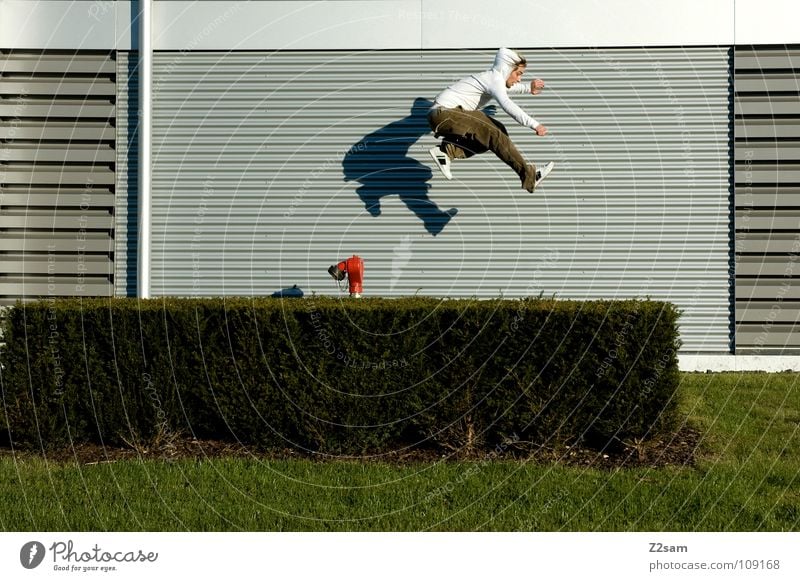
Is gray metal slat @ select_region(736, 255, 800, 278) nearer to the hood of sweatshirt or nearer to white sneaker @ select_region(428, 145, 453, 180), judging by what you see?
the hood of sweatshirt

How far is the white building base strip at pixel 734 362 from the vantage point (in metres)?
12.2

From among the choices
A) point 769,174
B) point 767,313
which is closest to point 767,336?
point 767,313

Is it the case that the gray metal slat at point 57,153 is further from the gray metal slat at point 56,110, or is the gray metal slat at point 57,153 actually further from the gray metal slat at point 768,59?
the gray metal slat at point 768,59

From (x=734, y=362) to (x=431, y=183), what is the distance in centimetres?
475

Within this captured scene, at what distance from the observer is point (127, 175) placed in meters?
12.8

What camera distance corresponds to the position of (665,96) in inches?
488

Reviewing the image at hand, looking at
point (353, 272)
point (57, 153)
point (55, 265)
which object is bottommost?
point (353, 272)

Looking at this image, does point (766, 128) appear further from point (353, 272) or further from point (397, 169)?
point (353, 272)

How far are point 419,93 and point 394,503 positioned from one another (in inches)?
271

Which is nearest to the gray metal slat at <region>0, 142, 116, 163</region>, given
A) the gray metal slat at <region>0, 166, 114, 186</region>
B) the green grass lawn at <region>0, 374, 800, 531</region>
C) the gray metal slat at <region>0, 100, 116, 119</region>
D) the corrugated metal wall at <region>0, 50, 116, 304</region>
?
the corrugated metal wall at <region>0, 50, 116, 304</region>

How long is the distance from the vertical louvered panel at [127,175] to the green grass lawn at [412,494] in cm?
457

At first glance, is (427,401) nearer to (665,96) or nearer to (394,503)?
(394,503)

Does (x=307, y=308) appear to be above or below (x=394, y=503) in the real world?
above

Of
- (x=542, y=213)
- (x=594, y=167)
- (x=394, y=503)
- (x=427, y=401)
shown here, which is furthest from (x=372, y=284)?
(x=394, y=503)
